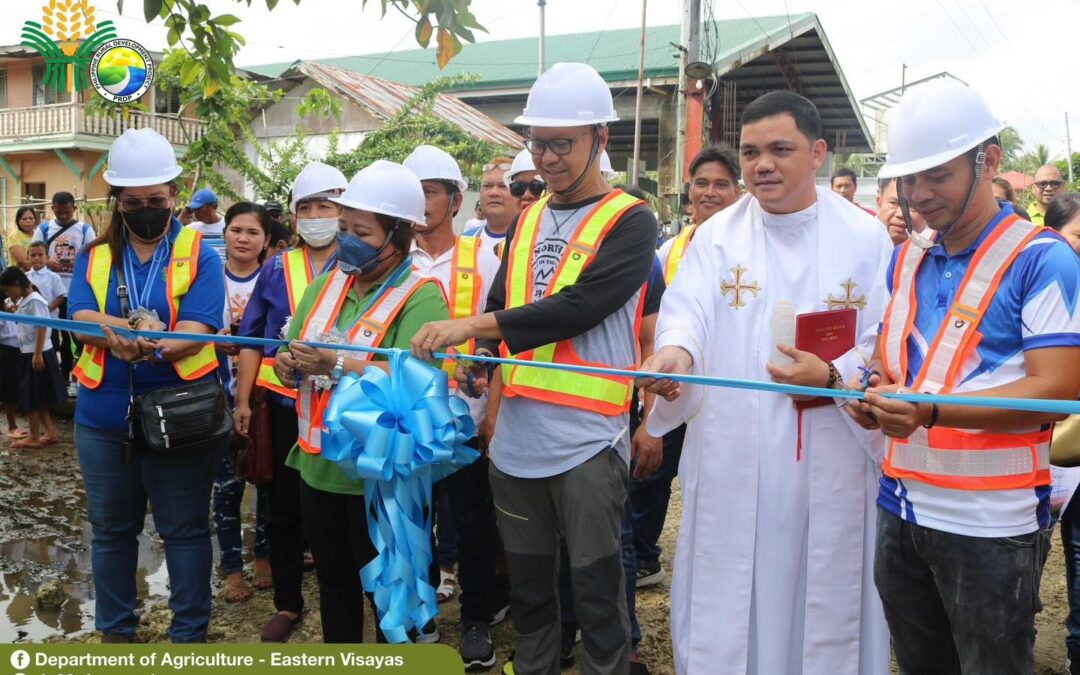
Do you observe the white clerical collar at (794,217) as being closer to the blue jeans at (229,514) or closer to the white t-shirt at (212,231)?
the blue jeans at (229,514)

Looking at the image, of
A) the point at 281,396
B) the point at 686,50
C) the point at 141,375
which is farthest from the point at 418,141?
the point at 141,375

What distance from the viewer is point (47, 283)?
984 cm

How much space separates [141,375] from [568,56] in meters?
22.0

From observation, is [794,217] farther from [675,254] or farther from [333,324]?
[333,324]

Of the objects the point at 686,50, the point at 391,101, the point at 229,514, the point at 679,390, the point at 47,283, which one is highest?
the point at 391,101

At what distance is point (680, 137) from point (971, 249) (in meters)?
13.0

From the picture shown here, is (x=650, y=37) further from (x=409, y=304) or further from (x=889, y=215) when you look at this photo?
(x=409, y=304)

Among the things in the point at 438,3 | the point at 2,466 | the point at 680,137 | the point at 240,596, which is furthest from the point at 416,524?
the point at 680,137

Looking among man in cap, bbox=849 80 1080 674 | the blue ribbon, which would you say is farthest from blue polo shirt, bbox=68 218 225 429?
man in cap, bbox=849 80 1080 674

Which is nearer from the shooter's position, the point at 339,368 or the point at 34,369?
the point at 339,368

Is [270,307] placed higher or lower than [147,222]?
lower

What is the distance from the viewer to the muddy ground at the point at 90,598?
4.58 m

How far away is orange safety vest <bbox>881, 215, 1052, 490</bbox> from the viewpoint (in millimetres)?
2473

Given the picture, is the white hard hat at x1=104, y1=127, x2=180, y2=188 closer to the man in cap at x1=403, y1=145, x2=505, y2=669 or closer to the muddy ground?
the man in cap at x1=403, y1=145, x2=505, y2=669
